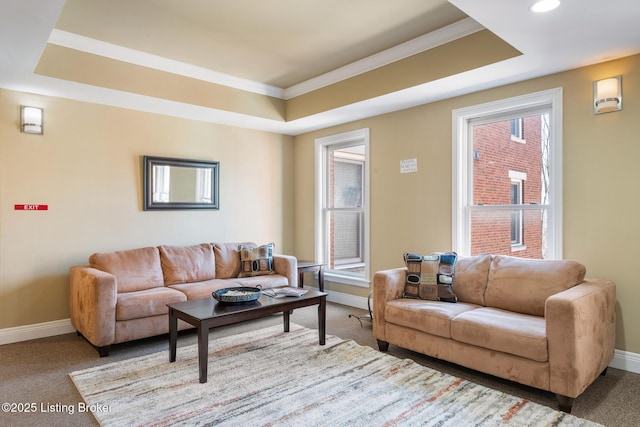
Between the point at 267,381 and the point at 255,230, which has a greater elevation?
the point at 255,230

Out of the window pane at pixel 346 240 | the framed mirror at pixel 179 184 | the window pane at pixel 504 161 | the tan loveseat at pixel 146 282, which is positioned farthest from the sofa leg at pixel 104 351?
the window pane at pixel 504 161

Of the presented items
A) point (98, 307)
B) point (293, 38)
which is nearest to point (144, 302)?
point (98, 307)

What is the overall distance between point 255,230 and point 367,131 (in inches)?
79.2

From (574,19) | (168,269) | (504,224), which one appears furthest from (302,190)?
(574,19)

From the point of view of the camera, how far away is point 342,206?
5469 mm

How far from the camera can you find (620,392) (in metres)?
Answer: 2.62

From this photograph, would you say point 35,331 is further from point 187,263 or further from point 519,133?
point 519,133

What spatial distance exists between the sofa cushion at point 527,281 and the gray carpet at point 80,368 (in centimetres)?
61

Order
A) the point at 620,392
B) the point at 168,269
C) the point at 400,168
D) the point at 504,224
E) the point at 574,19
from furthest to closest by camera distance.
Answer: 1. the point at 400,168
2. the point at 168,269
3. the point at 504,224
4. the point at 620,392
5. the point at 574,19

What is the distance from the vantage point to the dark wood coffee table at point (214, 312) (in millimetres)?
2721

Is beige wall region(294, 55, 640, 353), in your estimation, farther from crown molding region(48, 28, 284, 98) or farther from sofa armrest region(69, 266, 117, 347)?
sofa armrest region(69, 266, 117, 347)

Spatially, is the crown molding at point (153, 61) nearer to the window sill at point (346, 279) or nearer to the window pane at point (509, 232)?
the window sill at point (346, 279)

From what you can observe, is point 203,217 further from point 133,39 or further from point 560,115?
point 560,115

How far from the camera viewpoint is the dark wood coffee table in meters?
2.72
